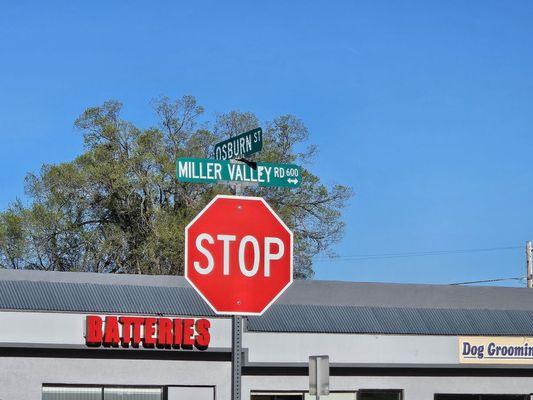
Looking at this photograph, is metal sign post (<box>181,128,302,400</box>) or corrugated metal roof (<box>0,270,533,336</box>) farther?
corrugated metal roof (<box>0,270,533,336</box>)

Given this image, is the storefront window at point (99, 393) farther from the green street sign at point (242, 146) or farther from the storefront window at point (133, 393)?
the green street sign at point (242, 146)

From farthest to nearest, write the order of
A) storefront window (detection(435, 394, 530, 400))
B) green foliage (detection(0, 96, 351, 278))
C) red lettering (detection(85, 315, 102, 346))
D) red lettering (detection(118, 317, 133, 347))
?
green foliage (detection(0, 96, 351, 278)), storefront window (detection(435, 394, 530, 400)), red lettering (detection(118, 317, 133, 347)), red lettering (detection(85, 315, 102, 346))

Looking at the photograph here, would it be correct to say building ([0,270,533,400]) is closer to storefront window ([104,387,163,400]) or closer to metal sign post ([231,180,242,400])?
storefront window ([104,387,163,400])

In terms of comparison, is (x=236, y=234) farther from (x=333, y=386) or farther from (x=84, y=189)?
(x=84, y=189)

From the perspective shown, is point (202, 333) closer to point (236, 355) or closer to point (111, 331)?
point (111, 331)

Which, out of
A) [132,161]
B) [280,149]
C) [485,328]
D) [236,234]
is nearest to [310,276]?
[280,149]

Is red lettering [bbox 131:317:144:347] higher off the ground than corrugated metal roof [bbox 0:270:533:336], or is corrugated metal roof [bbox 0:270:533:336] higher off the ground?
corrugated metal roof [bbox 0:270:533:336]

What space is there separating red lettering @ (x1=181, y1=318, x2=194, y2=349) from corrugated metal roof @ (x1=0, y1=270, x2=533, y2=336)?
445 mm

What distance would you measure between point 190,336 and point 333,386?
427cm

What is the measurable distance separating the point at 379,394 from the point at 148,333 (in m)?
6.84

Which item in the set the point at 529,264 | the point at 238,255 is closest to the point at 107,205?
the point at 529,264

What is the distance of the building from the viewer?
83.3ft

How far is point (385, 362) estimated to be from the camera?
93.1ft

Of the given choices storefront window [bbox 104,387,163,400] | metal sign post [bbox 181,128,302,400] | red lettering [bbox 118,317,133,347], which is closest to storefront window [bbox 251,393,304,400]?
storefront window [bbox 104,387,163,400]
